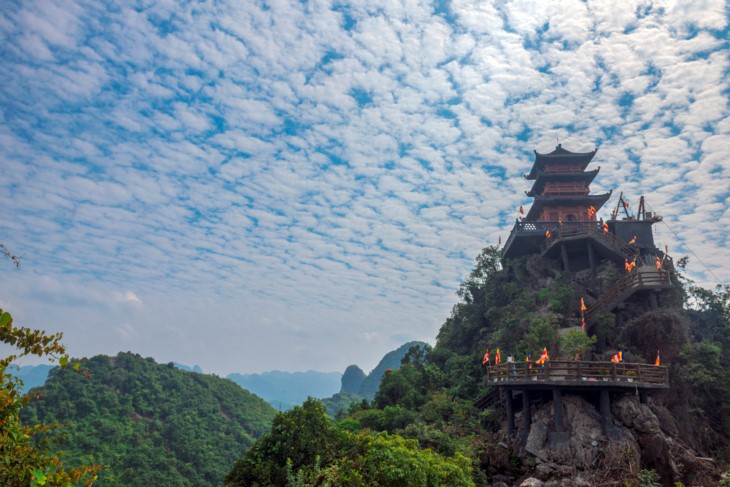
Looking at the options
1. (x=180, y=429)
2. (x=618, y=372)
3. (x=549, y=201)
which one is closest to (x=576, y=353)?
(x=618, y=372)

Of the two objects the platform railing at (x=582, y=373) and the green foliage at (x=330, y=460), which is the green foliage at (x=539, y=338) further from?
the green foliage at (x=330, y=460)

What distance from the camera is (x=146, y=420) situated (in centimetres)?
4053

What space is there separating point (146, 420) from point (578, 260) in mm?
38243

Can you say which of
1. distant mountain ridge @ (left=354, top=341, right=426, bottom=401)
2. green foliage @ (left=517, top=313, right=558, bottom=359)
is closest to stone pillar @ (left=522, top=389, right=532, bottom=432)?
green foliage @ (left=517, top=313, right=558, bottom=359)

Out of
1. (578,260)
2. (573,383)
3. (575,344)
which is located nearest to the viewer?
(573,383)

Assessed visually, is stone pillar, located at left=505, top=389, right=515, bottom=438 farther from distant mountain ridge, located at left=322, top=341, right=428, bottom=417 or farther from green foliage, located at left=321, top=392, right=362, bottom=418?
distant mountain ridge, located at left=322, top=341, right=428, bottom=417

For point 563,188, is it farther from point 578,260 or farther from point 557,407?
point 557,407

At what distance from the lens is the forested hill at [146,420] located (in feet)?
111

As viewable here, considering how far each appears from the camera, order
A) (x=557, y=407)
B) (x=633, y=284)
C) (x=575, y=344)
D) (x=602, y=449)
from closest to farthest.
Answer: (x=602, y=449), (x=557, y=407), (x=575, y=344), (x=633, y=284)

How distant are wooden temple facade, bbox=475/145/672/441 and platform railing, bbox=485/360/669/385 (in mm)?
35

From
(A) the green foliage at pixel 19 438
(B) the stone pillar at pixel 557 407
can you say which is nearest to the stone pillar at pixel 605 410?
(B) the stone pillar at pixel 557 407

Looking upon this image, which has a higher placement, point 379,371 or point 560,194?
point 560,194

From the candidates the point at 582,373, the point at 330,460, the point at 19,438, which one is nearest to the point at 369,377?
the point at 582,373

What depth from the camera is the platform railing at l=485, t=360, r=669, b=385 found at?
1719cm
